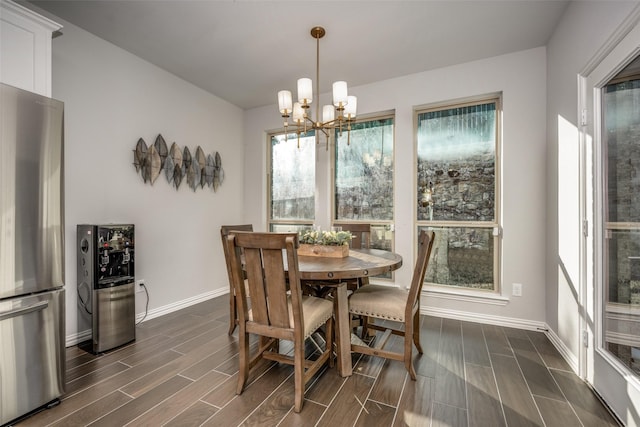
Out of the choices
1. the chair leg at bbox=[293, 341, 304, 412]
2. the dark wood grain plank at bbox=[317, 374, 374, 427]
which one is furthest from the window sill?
the chair leg at bbox=[293, 341, 304, 412]

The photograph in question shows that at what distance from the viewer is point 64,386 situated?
1774mm

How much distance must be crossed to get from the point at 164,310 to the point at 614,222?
3987 mm

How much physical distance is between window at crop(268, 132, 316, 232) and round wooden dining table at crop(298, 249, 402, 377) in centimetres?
209

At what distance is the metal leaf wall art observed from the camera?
309cm

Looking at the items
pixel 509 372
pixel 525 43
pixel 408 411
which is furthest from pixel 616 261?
pixel 525 43

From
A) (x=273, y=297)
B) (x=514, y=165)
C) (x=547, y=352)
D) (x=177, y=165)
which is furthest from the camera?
(x=177, y=165)

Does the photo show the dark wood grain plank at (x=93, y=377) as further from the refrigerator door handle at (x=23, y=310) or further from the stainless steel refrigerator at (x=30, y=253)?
the refrigerator door handle at (x=23, y=310)

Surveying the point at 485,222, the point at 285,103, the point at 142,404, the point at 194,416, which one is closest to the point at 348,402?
the point at 194,416

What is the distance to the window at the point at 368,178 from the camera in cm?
362

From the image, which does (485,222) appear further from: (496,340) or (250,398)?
(250,398)

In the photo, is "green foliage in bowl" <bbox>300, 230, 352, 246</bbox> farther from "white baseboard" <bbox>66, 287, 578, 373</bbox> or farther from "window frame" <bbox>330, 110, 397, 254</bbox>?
"white baseboard" <bbox>66, 287, 578, 373</bbox>

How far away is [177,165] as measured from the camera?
3.44 m

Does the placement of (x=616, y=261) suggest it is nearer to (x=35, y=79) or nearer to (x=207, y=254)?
(x=35, y=79)

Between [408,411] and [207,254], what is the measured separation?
3096 millimetres
